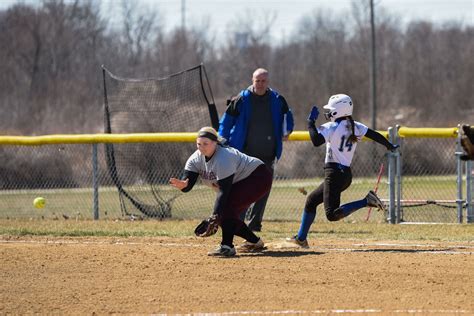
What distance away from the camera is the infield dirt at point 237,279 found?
7520mm

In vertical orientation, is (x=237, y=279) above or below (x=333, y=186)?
below

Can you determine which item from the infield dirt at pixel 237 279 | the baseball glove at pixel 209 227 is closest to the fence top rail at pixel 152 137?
the infield dirt at pixel 237 279

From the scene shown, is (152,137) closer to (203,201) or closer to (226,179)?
(203,201)

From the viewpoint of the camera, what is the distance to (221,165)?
9.72 m

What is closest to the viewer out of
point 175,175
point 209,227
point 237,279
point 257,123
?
point 237,279

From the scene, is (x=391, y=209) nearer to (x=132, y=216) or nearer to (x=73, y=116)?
(x=132, y=216)

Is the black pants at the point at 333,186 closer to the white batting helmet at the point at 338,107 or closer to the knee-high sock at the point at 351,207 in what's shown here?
the knee-high sock at the point at 351,207

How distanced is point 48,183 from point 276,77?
2748 centimetres

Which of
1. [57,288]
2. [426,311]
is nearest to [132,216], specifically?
[57,288]

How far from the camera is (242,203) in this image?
10.0 meters

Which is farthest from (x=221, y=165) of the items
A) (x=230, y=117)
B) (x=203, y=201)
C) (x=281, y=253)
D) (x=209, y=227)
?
(x=203, y=201)

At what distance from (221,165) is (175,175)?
6788 millimetres

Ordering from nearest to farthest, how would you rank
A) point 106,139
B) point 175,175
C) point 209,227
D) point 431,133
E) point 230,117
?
point 209,227 → point 230,117 → point 431,133 → point 106,139 → point 175,175

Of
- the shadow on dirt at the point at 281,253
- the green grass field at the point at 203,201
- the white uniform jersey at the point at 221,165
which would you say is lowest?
the shadow on dirt at the point at 281,253
